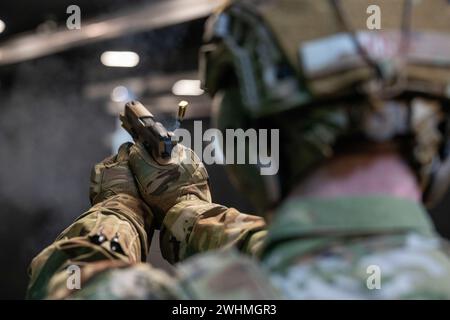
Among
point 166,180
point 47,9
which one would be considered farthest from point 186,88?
point 166,180

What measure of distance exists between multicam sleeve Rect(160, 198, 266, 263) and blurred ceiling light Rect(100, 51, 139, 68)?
2.81 ft

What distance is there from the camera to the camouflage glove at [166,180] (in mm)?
980

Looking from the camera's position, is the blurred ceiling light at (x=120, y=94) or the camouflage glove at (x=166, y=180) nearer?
the camouflage glove at (x=166, y=180)

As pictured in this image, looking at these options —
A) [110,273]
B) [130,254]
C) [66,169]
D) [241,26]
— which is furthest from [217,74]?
[66,169]

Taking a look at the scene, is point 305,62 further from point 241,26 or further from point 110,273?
point 110,273

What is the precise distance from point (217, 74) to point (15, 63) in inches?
59.6

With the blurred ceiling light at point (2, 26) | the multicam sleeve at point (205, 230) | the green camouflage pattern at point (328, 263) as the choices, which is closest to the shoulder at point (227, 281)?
the green camouflage pattern at point (328, 263)

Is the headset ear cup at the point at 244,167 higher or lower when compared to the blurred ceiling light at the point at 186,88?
lower

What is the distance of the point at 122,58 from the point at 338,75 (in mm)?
1362

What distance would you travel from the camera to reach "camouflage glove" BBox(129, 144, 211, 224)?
3.22 feet

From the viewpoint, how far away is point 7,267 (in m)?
1.99

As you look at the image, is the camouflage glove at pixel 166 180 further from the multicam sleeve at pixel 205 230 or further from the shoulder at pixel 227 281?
the shoulder at pixel 227 281

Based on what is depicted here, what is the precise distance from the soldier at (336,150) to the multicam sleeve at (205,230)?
0.24 m
